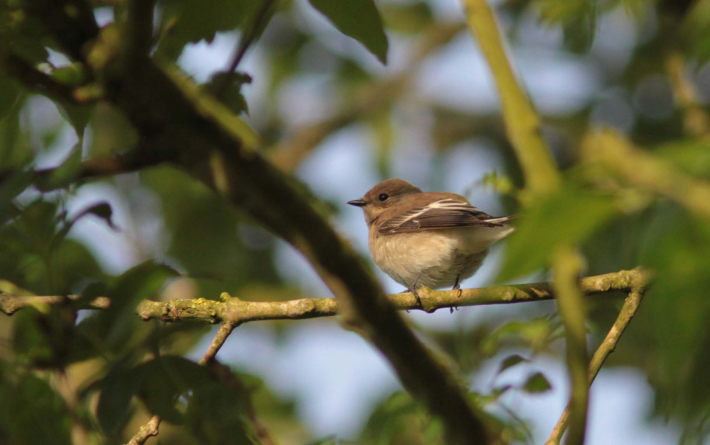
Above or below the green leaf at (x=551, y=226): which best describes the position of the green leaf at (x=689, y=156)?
above

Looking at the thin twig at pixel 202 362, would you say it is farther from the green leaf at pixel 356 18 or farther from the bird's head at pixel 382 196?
the bird's head at pixel 382 196

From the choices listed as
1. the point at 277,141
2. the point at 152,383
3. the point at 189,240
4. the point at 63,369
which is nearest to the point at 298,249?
the point at 152,383

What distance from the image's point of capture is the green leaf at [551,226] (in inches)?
39.7

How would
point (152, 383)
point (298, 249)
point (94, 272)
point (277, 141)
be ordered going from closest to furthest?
point (298, 249)
point (152, 383)
point (94, 272)
point (277, 141)

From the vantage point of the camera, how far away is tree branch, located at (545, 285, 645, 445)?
7.28 ft

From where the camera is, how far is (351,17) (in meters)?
1.67

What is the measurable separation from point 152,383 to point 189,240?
523cm

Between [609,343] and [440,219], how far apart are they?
11.8ft

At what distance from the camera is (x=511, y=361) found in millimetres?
2756

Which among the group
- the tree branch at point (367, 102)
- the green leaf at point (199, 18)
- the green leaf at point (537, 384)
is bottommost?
the green leaf at point (537, 384)

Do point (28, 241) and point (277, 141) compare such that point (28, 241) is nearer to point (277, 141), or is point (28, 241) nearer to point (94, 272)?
point (94, 272)

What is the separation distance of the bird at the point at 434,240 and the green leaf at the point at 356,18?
12.1 ft

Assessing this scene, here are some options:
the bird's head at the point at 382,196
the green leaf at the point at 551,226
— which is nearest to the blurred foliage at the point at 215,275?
the green leaf at the point at 551,226

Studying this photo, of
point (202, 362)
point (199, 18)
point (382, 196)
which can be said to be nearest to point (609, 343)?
point (202, 362)
